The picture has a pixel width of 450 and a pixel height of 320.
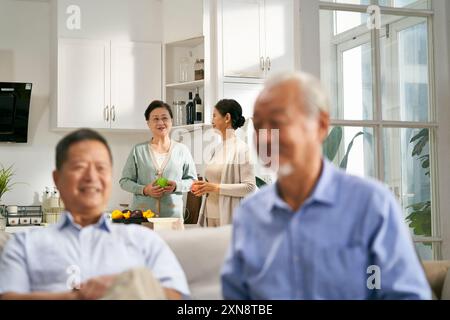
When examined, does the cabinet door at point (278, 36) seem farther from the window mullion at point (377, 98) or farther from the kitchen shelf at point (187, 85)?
the window mullion at point (377, 98)

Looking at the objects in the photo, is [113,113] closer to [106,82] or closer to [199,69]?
[106,82]

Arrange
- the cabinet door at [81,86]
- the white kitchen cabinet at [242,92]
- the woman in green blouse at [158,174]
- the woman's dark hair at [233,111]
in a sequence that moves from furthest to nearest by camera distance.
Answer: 1. the cabinet door at [81,86]
2. the white kitchen cabinet at [242,92]
3. the woman in green blouse at [158,174]
4. the woman's dark hair at [233,111]

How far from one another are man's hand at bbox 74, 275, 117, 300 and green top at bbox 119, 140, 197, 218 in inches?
45.2

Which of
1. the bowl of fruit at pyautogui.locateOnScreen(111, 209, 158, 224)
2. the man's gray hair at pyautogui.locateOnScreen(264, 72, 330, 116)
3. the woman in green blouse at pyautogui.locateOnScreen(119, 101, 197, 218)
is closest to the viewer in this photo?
the man's gray hair at pyautogui.locateOnScreen(264, 72, 330, 116)

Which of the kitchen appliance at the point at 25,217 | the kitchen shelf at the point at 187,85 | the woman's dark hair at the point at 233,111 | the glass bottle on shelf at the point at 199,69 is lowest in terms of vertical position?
the kitchen appliance at the point at 25,217

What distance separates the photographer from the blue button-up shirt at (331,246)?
104 cm

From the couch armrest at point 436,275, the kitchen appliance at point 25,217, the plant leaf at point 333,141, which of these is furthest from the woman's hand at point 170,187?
the kitchen appliance at point 25,217

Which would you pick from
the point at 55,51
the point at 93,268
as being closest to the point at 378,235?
the point at 93,268

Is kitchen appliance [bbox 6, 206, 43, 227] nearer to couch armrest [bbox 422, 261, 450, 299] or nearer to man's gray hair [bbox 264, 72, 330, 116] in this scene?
couch armrest [bbox 422, 261, 450, 299]

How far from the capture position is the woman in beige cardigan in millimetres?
2113

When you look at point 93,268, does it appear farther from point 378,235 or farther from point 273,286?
point 378,235

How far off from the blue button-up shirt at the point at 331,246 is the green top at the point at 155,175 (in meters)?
1.23

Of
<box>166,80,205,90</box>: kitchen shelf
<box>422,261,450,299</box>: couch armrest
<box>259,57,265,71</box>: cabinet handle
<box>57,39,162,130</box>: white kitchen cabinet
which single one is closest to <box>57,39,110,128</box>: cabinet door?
<box>57,39,162,130</box>: white kitchen cabinet

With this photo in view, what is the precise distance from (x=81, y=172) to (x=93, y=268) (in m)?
0.16
